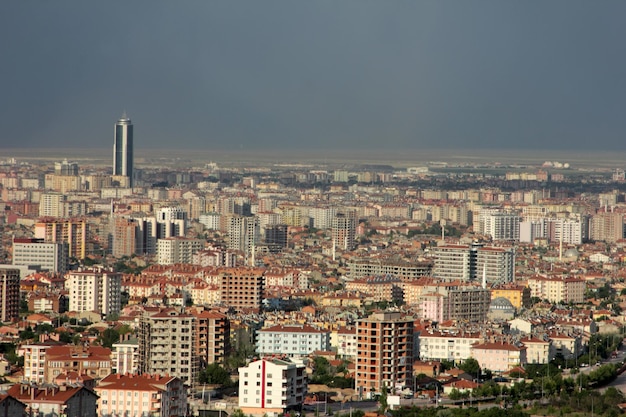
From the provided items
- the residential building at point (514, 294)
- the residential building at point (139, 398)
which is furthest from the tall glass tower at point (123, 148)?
the residential building at point (139, 398)

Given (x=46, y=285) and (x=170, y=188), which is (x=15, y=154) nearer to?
(x=170, y=188)

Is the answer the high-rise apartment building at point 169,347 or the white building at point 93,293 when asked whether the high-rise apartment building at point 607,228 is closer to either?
the white building at point 93,293

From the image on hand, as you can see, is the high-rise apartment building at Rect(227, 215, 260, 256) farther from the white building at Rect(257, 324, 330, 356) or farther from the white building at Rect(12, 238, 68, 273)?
the white building at Rect(257, 324, 330, 356)

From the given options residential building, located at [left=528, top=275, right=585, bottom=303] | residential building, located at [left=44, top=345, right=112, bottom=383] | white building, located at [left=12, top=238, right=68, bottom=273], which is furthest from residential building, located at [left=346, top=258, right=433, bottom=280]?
residential building, located at [left=44, top=345, right=112, bottom=383]

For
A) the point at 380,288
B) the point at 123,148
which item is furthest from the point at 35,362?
the point at 123,148

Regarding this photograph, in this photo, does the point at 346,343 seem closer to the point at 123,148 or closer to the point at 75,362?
the point at 75,362

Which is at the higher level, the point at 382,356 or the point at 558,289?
the point at 382,356

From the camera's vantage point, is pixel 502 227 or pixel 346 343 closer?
pixel 346 343
